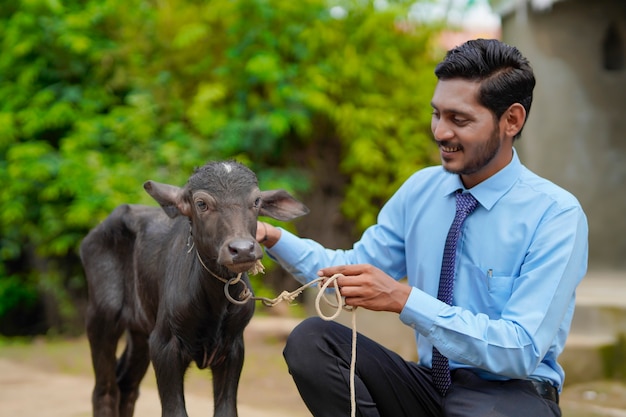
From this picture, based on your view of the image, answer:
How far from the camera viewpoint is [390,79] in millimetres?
10586

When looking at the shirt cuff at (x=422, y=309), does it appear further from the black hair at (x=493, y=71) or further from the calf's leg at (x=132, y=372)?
the calf's leg at (x=132, y=372)

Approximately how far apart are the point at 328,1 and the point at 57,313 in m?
4.96

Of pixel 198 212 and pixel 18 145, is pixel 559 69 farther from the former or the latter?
pixel 198 212

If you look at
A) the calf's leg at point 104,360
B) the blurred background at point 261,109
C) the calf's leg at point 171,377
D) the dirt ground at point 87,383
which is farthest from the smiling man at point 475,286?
the blurred background at point 261,109

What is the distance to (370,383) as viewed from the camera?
385cm

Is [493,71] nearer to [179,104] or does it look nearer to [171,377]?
[171,377]

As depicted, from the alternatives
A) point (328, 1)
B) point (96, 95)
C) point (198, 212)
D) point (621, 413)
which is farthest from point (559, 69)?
point (198, 212)

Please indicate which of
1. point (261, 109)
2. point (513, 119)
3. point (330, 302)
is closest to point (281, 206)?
point (330, 302)

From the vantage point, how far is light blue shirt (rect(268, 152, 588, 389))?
3.42 m

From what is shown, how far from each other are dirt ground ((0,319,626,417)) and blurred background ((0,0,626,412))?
1097mm

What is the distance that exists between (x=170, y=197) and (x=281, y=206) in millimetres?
507

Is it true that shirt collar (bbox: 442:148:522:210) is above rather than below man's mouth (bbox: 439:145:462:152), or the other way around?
below

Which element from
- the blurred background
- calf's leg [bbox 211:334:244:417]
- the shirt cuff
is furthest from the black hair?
the blurred background

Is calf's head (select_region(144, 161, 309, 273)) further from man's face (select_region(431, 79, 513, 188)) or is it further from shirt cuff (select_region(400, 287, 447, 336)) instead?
man's face (select_region(431, 79, 513, 188))
